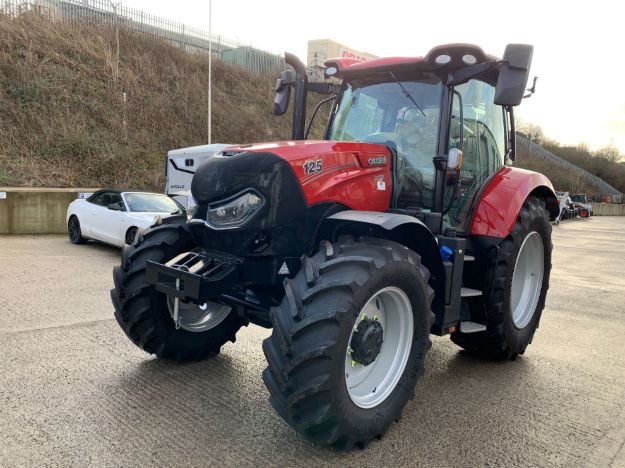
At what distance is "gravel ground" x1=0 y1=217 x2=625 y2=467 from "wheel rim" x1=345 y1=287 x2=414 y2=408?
286 mm

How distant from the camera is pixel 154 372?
12.9 feet

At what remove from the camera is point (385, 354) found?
10.6ft

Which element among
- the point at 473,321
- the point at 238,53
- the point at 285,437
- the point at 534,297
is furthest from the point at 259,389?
the point at 238,53

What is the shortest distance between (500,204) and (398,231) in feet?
4.34

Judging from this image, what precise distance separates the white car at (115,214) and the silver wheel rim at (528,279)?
681cm

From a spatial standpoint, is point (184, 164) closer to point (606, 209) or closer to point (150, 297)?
point (150, 297)

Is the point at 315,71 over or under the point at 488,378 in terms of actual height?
over

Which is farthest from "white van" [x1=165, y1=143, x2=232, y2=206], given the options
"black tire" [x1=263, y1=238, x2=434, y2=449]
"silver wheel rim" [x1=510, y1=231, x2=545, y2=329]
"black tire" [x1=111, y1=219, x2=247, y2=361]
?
"black tire" [x1=263, y1=238, x2=434, y2=449]

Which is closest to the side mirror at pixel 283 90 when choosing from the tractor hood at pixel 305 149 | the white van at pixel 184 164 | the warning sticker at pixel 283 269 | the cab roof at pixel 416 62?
the cab roof at pixel 416 62

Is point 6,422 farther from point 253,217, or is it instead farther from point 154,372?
point 253,217

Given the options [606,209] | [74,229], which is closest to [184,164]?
[74,229]

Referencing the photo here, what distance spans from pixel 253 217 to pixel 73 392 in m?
1.83

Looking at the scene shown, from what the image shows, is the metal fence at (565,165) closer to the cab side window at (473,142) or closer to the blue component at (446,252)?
the cab side window at (473,142)

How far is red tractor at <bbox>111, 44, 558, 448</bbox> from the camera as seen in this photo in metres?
2.70
